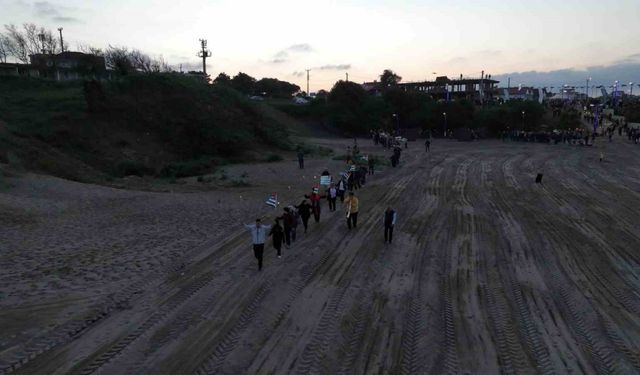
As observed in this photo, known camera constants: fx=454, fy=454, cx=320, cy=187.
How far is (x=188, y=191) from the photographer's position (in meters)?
23.6

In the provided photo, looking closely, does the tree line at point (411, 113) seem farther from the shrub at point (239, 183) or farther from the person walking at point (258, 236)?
the person walking at point (258, 236)

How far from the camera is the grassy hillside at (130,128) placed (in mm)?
29188

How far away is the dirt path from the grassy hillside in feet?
A: 56.9

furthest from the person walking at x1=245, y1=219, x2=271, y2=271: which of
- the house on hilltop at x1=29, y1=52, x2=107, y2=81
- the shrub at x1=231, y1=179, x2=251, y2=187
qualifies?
the house on hilltop at x1=29, y1=52, x2=107, y2=81

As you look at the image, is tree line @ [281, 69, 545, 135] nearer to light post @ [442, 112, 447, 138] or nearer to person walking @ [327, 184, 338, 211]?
light post @ [442, 112, 447, 138]

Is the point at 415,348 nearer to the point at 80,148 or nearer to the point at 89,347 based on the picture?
the point at 89,347

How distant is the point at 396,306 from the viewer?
10.1 metres

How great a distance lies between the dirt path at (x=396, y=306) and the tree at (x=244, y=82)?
91.0 meters

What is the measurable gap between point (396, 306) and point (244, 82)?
102193mm

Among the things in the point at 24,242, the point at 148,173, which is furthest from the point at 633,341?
the point at 148,173

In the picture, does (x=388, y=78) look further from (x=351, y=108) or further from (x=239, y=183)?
(x=239, y=183)

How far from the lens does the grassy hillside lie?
2919cm

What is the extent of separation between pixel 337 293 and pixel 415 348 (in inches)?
110

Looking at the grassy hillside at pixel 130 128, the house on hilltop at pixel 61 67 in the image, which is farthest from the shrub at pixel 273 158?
the house on hilltop at pixel 61 67
